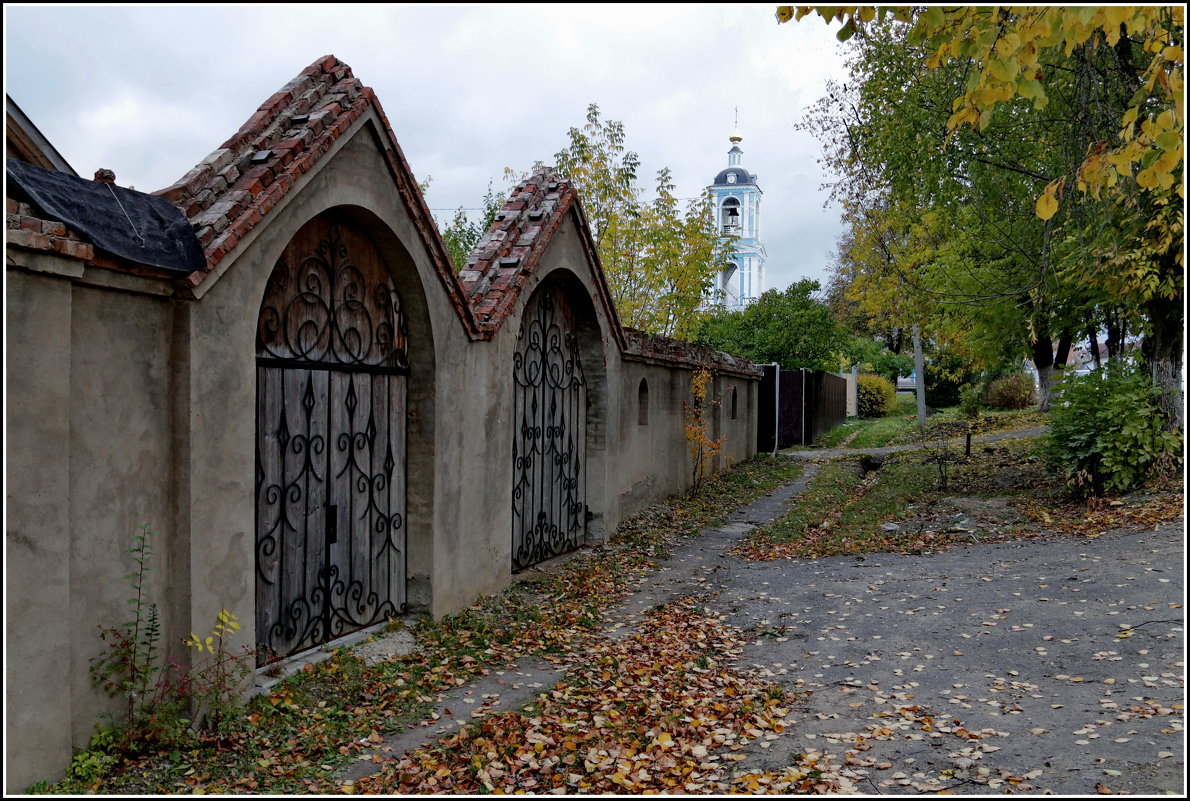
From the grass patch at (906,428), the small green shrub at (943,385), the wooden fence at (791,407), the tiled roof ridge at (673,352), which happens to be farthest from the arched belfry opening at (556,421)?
the small green shrub at (943,385)

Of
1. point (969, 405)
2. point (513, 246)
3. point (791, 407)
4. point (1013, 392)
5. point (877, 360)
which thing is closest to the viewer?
point (513, 246)

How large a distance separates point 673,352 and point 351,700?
29.4 ft

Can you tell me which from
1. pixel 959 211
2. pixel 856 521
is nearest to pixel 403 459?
pixel 856 521

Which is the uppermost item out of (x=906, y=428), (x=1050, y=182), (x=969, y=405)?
(x=1050, y=182)

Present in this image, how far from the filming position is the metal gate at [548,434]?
8.30 meters

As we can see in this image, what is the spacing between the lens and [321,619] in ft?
17.8

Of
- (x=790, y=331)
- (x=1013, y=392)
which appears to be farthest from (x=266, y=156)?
(x=1013, y=392)

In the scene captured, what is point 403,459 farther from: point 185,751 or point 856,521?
point 856,521

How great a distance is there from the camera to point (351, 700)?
190 inches

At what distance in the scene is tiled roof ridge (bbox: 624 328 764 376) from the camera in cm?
1102

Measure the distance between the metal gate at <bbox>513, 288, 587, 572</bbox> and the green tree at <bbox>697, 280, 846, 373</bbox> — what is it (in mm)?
16649

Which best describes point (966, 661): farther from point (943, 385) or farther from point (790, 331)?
point (943, 385)

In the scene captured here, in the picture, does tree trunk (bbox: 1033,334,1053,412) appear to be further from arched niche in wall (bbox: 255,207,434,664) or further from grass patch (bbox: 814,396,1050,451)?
arched niche in wall (bbox: 255,207,434,664)

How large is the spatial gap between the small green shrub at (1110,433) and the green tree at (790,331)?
620 inches
